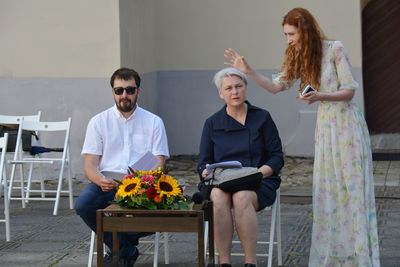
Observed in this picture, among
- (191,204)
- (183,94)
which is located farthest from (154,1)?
(191,204)

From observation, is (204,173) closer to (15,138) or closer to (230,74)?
(230,74)

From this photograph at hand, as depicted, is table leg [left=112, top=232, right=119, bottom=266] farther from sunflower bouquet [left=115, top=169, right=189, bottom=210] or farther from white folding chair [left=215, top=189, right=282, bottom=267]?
white folding chair [left=215, top=189, right=282, bottom=267]

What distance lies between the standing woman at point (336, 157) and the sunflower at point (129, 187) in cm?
116

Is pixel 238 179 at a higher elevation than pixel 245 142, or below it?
below

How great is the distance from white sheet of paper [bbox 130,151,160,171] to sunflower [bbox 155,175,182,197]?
2.23 feet

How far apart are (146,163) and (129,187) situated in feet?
2.59

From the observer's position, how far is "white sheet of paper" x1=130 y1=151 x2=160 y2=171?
7027mm

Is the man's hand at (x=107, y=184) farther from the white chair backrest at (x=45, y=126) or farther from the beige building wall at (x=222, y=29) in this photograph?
the beige building wall at (x=222, y=29)

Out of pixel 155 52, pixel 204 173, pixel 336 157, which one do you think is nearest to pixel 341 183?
pixel 336 157

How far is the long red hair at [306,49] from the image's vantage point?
681 cm

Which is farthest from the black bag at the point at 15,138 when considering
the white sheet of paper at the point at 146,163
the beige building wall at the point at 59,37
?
the white sheet of paper at the point at 146,163

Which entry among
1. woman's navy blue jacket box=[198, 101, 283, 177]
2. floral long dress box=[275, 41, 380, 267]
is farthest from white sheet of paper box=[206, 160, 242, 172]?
floral long dress box=[275, 41, 380, 267]

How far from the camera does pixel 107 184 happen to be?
692cm

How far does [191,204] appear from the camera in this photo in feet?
21.1
